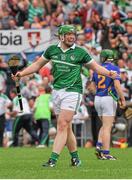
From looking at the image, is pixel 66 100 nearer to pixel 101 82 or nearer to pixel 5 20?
pixel 101 82

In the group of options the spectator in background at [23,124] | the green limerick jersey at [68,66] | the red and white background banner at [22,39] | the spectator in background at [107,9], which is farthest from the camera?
the spectator in background at [107,9]

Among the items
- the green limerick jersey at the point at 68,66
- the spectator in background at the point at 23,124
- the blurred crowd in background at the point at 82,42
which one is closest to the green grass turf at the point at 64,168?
the green limerick jersey at the point at 68,66

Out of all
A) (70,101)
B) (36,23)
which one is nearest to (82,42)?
(36,23)

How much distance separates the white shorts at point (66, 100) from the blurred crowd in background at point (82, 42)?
10024mm

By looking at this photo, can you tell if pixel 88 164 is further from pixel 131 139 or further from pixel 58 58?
pixel 131 139

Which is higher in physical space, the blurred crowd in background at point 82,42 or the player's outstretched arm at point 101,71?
the player's outstretched arm at point 101,71

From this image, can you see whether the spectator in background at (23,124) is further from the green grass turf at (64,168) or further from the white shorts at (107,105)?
the white shorts at (107,105)

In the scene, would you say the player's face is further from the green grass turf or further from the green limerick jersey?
the green grass turf

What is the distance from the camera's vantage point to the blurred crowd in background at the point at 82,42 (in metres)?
25.9

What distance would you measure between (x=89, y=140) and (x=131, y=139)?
1.69 metres

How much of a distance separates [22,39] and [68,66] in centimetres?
Result: 1219

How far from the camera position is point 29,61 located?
28109mm

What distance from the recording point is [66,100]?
14.5m

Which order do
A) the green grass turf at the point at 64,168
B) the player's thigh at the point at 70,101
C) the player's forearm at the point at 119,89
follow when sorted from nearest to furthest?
the green grass turf at the point at 64,168
the player's thigh at the point at 70,101
the player's forearm at the point at 119,89
